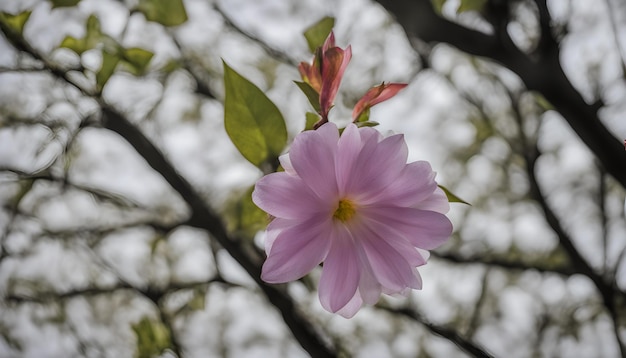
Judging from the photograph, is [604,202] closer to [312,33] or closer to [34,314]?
[312,33]

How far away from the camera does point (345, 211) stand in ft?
0.97

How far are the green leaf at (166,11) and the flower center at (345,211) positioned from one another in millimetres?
273

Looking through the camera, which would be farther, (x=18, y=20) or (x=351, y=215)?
(x=18, y=20)

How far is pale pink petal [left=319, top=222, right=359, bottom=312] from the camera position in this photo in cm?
27

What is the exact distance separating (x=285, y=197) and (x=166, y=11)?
0.29m

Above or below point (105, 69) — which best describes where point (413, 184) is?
above

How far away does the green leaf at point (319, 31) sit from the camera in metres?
0.40

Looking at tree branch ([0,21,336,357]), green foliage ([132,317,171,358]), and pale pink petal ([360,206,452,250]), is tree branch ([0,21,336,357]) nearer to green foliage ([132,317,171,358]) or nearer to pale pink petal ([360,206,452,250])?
green foliage ([132,317,171,358])

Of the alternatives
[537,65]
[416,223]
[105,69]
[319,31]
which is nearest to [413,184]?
[416,223]

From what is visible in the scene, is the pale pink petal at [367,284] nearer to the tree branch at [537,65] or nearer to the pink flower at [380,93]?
the pink flower at [380,93]

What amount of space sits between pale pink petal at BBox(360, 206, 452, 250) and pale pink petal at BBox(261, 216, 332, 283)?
0.11 feet

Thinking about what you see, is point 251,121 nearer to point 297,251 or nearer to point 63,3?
point 297,251

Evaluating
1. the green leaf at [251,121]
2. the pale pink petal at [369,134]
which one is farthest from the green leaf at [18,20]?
the pale pink petal at [369,134]

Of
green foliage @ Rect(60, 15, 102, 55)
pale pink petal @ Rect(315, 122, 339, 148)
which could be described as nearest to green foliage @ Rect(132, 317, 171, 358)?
green foliage @ Rect(60, 15, 102, 55)
